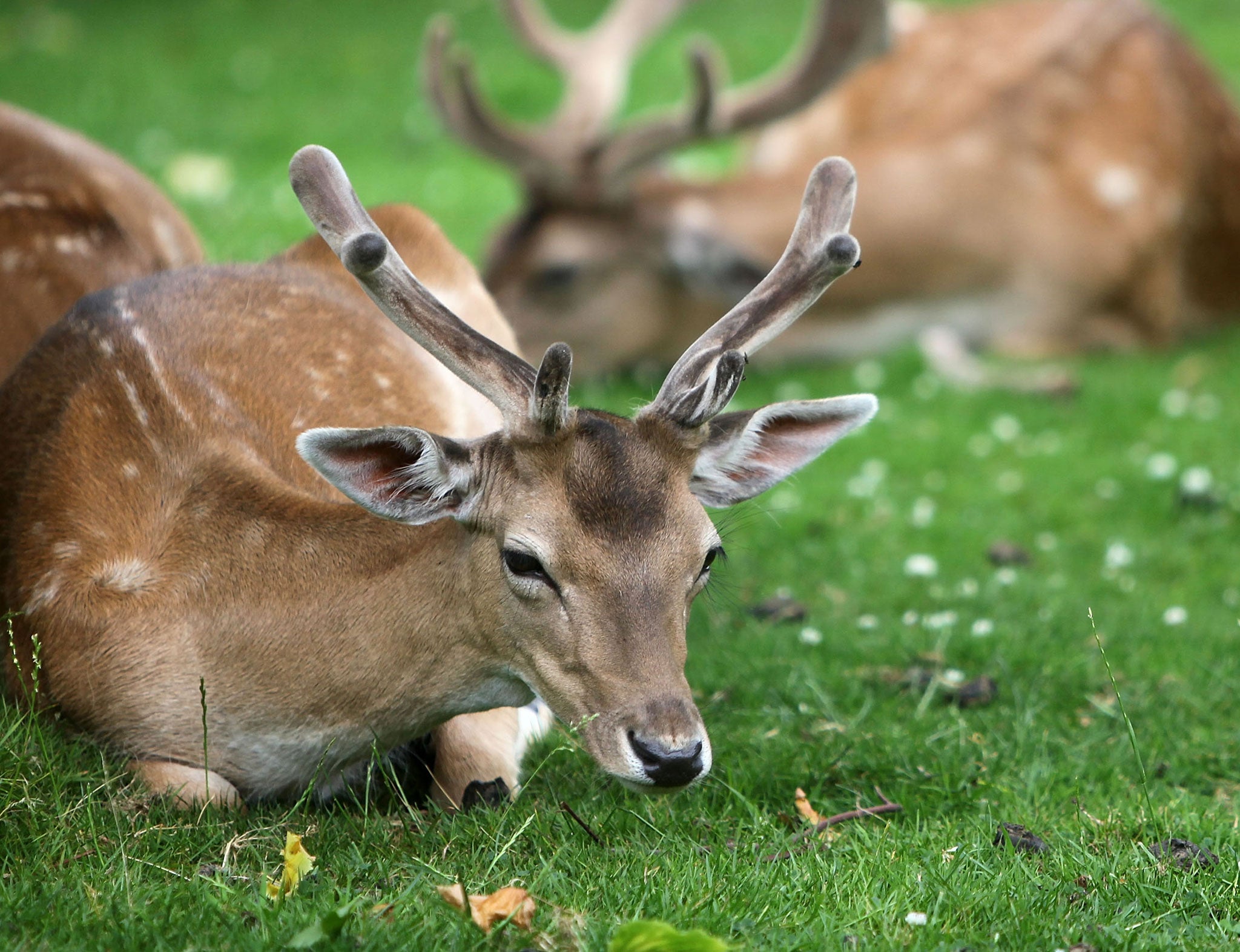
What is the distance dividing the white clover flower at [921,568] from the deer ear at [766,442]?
218 centimetres

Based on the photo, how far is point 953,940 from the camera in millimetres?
3117

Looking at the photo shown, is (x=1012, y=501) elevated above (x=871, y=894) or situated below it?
below

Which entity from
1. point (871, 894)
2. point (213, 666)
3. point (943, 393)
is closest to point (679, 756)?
point (871, 894)

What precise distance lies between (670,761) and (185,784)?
1188mm

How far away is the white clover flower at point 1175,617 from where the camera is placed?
5402 mm

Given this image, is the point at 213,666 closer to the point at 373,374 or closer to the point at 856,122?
the point at 373,374

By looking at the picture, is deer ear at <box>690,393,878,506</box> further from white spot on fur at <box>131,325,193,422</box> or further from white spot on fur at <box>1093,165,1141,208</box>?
white spot on fur at <box>1093,165,1141,208</box>

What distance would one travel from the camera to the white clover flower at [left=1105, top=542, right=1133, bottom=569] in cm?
613

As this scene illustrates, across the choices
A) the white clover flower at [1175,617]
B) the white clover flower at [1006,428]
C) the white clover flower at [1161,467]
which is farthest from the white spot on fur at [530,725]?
the white clover flower at [1006,428]

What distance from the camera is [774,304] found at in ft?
12.7

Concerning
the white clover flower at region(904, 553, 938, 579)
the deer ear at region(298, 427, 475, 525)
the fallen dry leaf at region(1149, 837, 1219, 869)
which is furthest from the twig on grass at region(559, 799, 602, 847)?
the white clover flower at region(904, 553, 938, 579)

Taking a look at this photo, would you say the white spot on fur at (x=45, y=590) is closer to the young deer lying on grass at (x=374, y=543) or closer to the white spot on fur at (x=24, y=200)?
the young deer lying on grass at (x=374, y=543)

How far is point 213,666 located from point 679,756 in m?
1.20

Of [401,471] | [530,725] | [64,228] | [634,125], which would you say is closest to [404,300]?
[401,471]
